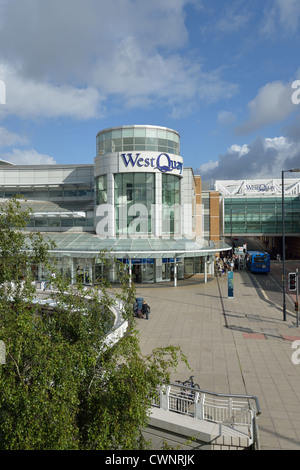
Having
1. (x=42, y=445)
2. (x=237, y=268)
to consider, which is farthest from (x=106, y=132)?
(x=42, y=445)

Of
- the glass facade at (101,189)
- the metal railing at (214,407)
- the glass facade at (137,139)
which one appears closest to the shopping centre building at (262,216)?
the glass facade at (137,139)

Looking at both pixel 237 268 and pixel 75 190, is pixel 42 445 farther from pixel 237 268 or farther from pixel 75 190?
pixel 237 268

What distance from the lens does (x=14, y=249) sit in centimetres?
796

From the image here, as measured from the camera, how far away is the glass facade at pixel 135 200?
37094 millimetres

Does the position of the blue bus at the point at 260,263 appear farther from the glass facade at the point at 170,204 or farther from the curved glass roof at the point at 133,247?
the glass facade at the point at 170,204

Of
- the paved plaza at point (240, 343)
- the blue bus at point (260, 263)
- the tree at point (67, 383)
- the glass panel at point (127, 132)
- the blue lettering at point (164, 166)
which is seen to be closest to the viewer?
the tree at point (67, 383)

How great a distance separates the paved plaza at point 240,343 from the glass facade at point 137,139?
597 inches

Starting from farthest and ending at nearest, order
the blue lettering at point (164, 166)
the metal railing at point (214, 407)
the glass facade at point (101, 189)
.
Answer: the glass facade at point (101, 189) → the blue lettering at point (164, 166) → the metal railing at point (214, 407)

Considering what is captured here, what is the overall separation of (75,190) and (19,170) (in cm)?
807

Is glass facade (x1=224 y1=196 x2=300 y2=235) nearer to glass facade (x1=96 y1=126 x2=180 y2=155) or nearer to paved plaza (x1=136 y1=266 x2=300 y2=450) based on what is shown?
glass facade (x1=96 y1=126 x2=180 y2=155)

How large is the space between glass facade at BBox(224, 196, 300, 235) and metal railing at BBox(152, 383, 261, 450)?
60483mm

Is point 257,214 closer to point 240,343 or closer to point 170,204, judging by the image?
point 170,204

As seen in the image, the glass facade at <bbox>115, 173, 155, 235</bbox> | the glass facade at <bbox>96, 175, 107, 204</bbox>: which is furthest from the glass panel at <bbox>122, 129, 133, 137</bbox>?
the glass facade at <bbox>96, 175, 107, 204</bbox>
